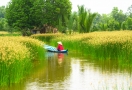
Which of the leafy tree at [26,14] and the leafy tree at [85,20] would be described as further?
the leafy tree at [26,14]

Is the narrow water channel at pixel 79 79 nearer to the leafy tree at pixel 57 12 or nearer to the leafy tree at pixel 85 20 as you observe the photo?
the leafy tree at pixel 85 20

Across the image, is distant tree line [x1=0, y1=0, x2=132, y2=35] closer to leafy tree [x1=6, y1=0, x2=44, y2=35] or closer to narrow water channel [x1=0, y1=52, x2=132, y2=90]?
leafy tree [x1=6, y1=0, x2=44, y2=35]

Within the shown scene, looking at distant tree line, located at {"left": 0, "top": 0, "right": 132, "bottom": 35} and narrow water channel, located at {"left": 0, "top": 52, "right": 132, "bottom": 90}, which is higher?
distant tree line, located at {"left": 0, "top": 0, "right": 132, "bottom": 35}

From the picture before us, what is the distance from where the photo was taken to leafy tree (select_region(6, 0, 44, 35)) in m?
53.3

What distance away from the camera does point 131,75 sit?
1409 centimetres

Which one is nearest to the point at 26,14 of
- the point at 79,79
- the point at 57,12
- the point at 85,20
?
the point at 57,12

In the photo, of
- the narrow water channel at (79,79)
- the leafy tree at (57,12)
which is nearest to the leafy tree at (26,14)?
the leafy tree at (57,12)

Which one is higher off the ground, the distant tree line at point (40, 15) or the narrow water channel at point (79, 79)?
the distant tree line at point (40, 15)

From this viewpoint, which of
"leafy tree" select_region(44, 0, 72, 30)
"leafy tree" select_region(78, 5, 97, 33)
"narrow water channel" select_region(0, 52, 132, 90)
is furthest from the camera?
"leafy tree" select_region(44, 0, 72, 30)

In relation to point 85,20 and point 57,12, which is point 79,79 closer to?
point 85,20

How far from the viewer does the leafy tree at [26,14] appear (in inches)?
2098

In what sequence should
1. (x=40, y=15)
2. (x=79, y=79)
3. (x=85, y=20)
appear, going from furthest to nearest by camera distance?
(x=40, y=15) < (x=85, y=20) < (x=79, y=79)

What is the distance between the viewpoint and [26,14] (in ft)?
177

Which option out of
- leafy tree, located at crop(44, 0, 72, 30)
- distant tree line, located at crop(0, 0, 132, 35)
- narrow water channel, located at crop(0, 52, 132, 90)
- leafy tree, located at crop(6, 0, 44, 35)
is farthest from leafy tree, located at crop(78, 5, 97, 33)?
narrow water channel, located at crop(0, 52, 132, 90)
